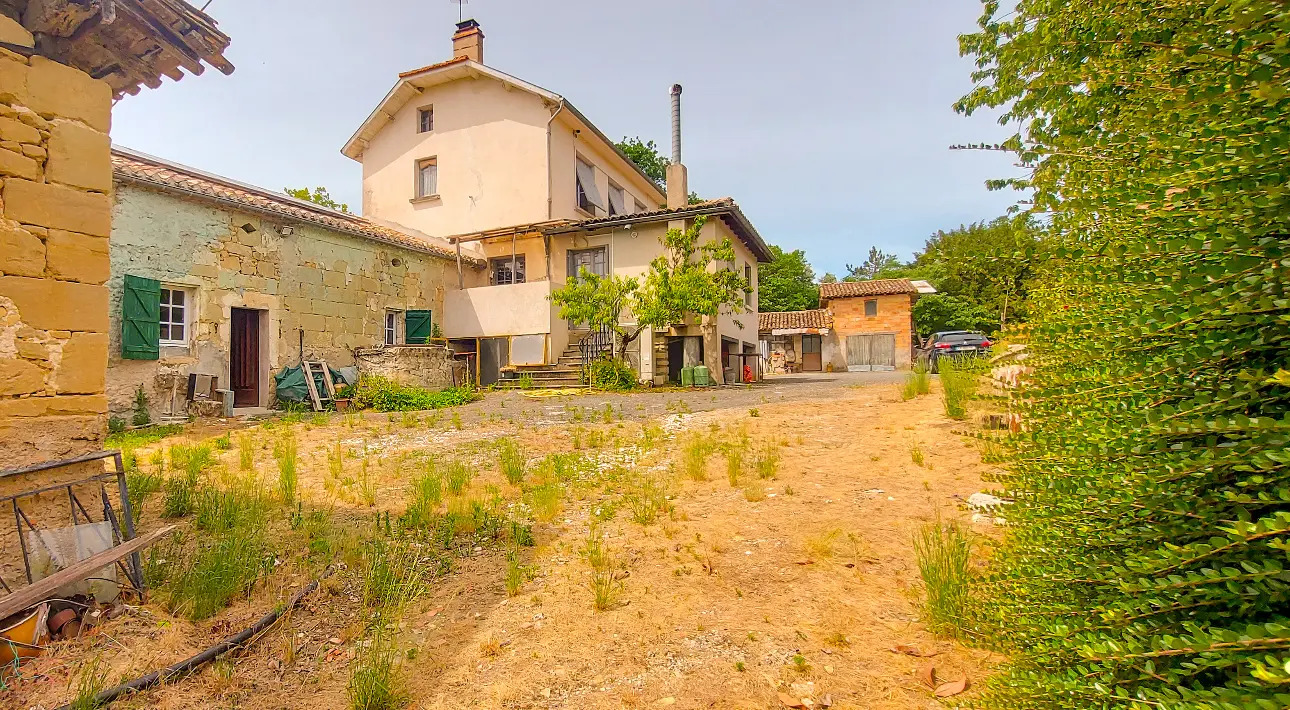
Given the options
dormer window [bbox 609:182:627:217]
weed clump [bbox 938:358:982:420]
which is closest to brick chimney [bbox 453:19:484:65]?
dormer window [bbox 609:182:627:217]

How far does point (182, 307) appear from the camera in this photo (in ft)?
36.5

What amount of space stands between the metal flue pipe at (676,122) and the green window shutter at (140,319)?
14.1 meters

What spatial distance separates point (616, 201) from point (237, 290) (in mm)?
13208

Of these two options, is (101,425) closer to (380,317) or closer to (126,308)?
(126,308)

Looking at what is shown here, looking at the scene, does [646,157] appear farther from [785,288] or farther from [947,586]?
[947,586]

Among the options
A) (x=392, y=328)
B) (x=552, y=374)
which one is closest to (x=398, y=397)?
(x=392, y=328)

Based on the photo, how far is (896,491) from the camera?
16.4 ft

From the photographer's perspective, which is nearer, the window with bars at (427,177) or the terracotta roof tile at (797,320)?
the window with bars at (427,177)

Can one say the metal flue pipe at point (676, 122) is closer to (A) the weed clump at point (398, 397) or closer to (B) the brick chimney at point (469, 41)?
(B) the brick chimney at point (469, 41)

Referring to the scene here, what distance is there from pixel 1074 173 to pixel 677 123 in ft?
63.5

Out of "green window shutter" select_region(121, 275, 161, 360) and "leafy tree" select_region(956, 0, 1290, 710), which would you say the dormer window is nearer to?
"green window shutter" select_region(121, 275, 161, 360)

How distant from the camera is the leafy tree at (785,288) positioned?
A: 3909 centimetres

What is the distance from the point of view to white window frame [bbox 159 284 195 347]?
35.4 ft

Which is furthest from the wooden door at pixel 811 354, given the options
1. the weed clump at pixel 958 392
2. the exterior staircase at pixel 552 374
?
the weed clump at pixel 958 392
